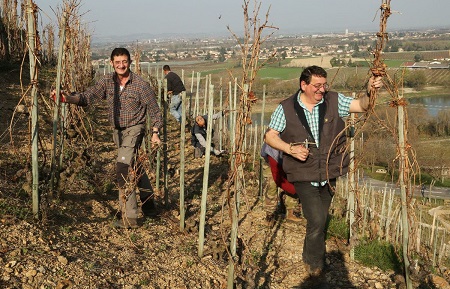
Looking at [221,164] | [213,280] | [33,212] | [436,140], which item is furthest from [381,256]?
[436,140]

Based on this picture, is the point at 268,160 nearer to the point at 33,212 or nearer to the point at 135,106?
the point at 135,106

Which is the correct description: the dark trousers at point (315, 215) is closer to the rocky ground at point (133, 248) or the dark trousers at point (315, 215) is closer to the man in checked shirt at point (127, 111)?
the rocky ground at point (133, 248)

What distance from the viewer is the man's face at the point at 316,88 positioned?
333cm

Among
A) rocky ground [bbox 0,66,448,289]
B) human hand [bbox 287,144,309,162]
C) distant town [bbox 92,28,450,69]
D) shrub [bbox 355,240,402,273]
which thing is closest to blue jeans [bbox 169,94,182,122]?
distant town [bbox 92,28,450,69]

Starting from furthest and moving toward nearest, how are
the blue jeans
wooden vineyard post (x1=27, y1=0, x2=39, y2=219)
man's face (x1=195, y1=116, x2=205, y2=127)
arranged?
the blue jeans
man's face (x1=195, y1=116, x2=205, y2=127)
wooden vineyard post (x1=27, y1=0, x2=39, y2=219)

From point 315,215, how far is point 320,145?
1.63ft

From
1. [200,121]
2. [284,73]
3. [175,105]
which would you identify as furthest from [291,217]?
[284,73]

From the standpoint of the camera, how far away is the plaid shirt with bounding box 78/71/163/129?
4148 mm

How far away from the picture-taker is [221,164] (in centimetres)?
744

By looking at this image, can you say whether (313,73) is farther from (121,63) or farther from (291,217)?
(291,217)

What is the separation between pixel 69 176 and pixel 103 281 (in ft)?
6.08

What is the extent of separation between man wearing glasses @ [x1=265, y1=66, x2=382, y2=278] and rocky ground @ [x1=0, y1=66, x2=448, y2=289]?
501mm

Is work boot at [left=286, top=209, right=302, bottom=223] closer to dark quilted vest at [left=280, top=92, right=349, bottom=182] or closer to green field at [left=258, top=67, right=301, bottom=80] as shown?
dark quilted vest at [left=280, top=92, right=349, bottom=182]

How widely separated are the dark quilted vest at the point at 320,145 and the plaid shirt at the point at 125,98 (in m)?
1.28
